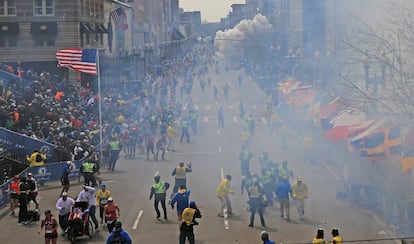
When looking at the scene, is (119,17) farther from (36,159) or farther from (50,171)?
(36,159)

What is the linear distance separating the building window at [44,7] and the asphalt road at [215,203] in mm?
14103

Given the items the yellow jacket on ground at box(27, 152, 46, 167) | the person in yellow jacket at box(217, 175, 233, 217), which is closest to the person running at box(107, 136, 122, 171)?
the yellow jacket on ground at box(27, 152, 46, 167)

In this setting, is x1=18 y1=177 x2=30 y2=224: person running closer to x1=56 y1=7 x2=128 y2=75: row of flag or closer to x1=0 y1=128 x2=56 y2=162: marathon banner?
x1=0 y1=128 x2=56 y2=162: marathon banner

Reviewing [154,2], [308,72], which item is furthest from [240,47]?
[308,72]

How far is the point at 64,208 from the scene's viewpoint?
13289mm

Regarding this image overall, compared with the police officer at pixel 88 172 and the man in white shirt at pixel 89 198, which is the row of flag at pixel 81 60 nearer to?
the police officer at pixel 88 172

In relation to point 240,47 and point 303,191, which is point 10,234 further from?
point 240,47

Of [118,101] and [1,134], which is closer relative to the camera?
[1,134]

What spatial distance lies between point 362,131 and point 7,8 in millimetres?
26498

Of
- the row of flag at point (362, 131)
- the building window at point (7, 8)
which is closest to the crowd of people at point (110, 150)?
the row of flag at point (362, 131)

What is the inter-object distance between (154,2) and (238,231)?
82.6 meters

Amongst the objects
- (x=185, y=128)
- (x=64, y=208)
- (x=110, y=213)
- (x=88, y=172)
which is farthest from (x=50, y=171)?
(x=185, y=128)

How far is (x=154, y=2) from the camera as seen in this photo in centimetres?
9412

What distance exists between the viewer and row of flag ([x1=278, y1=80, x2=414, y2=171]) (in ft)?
45.5
